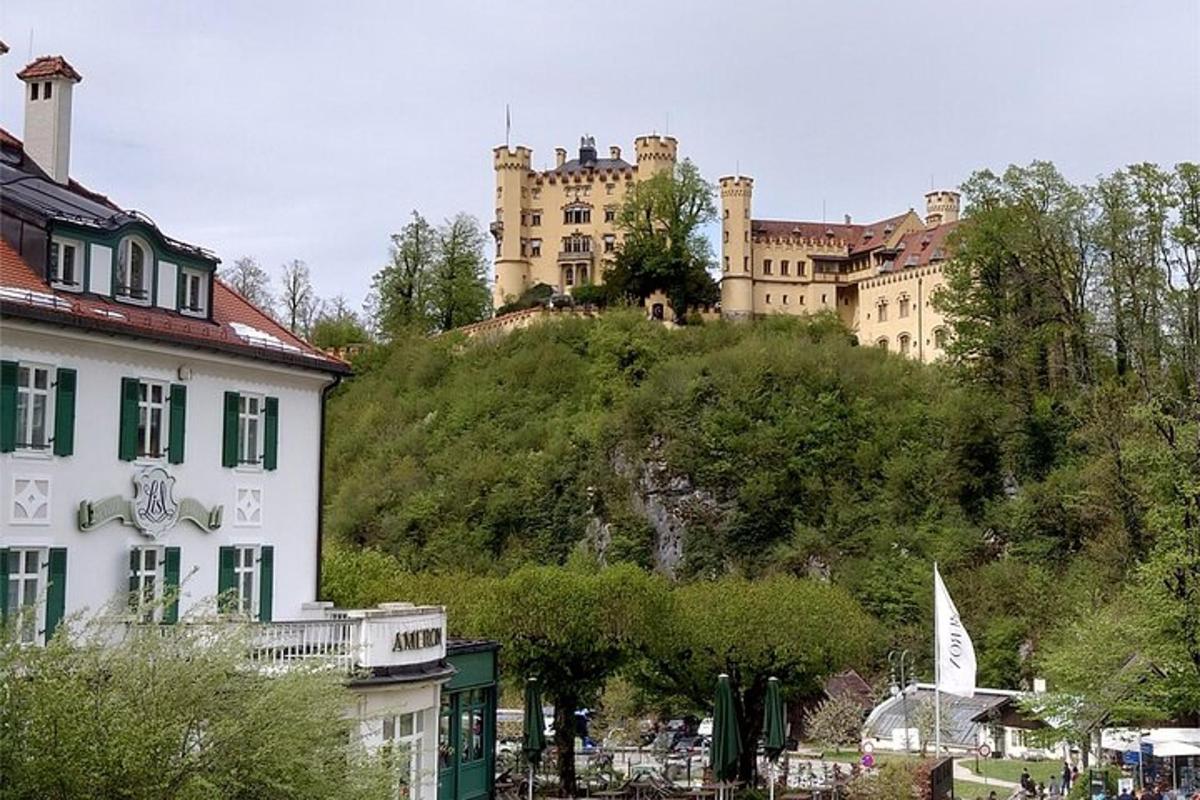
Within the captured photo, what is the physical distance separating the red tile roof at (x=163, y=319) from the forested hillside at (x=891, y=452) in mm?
30007

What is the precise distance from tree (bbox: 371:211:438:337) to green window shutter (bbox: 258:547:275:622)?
66634mm

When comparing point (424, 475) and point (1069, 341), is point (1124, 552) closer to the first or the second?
point (1069, 341)

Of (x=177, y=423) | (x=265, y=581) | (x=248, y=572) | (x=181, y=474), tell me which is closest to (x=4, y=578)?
(x=181, y=474)

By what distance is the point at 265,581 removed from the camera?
80.3 feet

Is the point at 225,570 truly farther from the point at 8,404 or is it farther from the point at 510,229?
the point at 510,229

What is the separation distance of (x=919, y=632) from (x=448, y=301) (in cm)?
4417

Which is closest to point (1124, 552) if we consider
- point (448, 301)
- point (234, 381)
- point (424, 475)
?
point (424, 475)

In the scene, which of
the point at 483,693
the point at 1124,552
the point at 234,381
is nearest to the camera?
the point at 234,381

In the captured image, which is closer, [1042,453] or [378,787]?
[378,787]

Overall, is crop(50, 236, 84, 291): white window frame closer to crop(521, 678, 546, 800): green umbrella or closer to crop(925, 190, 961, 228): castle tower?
crop(521, 678, 546, 800): green umbrella

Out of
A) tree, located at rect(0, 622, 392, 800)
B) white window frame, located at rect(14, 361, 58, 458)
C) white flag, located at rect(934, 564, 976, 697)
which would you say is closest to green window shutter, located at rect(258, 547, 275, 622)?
white window frame, located at rect(14, 361, 58, 458)

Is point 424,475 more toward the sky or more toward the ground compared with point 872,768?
more toward the sky

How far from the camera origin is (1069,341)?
203 ft

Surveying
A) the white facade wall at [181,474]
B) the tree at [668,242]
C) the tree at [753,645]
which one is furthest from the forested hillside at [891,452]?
the white facade wall at [181,474]
